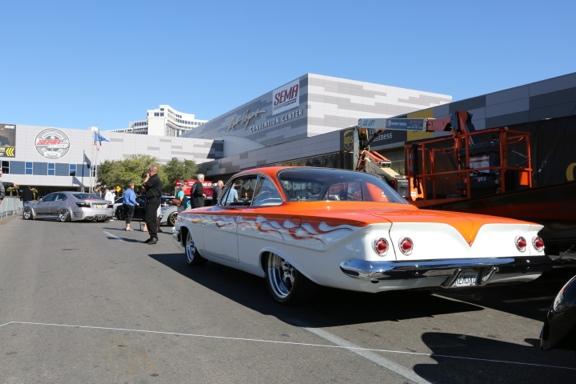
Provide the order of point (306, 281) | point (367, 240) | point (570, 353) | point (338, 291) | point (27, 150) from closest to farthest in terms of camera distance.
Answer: point (570, 353), point (367, 240), point (306, 281), point (338, 291), point (27, 150)

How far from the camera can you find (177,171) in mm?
63875

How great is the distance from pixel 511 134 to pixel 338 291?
428cm

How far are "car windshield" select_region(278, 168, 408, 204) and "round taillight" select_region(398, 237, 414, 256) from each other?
1477mm

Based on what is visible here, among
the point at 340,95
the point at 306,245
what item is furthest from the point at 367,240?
the point at 340,95

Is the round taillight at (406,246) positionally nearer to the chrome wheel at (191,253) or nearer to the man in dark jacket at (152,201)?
the chrome wheel at (191,253)

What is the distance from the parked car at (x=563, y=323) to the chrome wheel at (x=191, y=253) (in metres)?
5.60

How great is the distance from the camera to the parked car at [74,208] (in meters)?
19.8

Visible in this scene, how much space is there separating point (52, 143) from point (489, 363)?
237 ft

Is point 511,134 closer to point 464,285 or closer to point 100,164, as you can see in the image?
point 464,285

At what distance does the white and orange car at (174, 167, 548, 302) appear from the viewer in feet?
13.7

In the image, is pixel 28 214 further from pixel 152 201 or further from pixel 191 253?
pixel 191 253

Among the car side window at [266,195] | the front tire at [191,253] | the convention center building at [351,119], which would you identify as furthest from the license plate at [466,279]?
the front tire at [191,253]

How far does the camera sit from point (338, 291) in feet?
20.1

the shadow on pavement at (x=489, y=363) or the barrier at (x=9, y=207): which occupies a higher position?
the barrier at (x=9, y=207)
